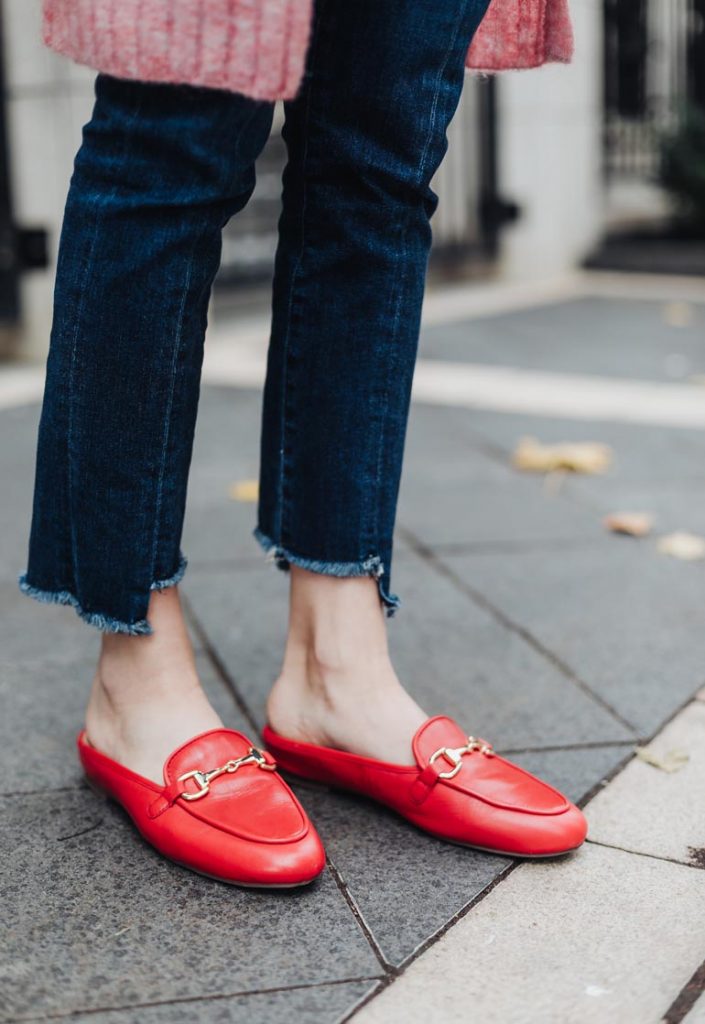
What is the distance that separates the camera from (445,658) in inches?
73.8

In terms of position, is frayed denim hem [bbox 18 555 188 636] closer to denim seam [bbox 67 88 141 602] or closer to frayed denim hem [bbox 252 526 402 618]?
denim seam [bbox 67 88 141 602]

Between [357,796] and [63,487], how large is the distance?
48cm

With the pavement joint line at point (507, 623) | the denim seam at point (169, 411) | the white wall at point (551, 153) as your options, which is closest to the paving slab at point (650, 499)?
the pavement joint line at point (507, 623)

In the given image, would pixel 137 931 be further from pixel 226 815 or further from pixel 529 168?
pixel 529 168

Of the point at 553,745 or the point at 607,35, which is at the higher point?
the point at 607,35

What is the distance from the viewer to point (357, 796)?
57.2 inches

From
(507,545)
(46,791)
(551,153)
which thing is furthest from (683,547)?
(551,153)

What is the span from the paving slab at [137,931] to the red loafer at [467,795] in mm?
133

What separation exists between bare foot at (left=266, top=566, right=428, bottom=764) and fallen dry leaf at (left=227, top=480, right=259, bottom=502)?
130 centimetres

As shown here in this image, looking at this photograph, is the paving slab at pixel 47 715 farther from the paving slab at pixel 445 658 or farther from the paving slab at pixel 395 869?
the paving slab at pixel 395 869

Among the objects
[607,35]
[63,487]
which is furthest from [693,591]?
[607,35]

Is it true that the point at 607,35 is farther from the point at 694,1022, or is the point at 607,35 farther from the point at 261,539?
the point at 694,1022

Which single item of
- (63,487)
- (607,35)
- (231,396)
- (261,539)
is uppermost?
(607,35)

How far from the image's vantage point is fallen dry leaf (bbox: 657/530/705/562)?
234cm
